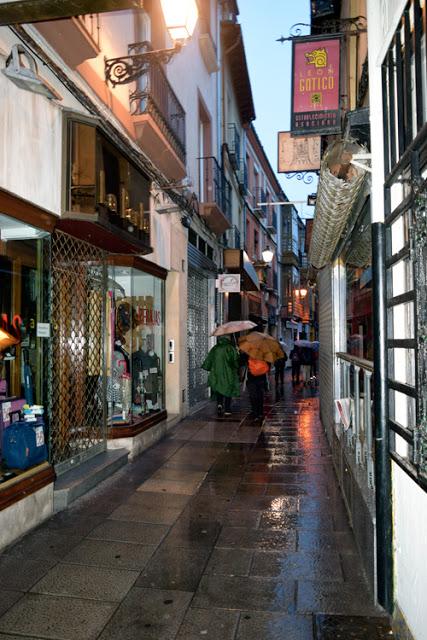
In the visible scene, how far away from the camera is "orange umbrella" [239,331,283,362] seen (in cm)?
1105

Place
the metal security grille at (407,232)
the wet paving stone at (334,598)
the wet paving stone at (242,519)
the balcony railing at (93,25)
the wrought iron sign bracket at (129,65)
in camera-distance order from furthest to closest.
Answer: the wrought iron sign bracket at (129,65), the balcony railing at (93,25), the wet paving stone at (242,519), the wet paving stone at (334,598), the metal security grille at (407,232)

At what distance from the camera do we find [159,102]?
29.5ft

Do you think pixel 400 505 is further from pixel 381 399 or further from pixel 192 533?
pixel 192 533

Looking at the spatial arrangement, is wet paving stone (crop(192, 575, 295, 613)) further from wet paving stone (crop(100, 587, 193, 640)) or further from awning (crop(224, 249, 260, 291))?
awning (crop(224, 249, 260, 291))

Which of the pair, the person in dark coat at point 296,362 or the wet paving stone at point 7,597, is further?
the person in dark coat at point 296,362

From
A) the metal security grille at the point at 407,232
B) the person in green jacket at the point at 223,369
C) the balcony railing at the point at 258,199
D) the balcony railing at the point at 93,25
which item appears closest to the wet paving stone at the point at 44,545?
the metal security grille at the point at 407,232

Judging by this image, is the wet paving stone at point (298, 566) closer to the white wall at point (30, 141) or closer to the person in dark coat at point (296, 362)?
the white wall at point (30, 141)

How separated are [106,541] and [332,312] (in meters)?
4.36

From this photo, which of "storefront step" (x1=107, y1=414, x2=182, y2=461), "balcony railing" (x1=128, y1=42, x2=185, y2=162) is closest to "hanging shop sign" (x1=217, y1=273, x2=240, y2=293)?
"balcony railing" (x1=128, y1=42, x2=185, y2=162)

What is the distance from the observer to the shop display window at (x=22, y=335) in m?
5.01

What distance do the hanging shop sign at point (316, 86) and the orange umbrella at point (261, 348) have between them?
5.35 metres

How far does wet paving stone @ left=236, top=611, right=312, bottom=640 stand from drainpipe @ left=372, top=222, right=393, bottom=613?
518mm

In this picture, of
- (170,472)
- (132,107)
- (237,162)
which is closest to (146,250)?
(132,107)

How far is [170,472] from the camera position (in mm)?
6758
